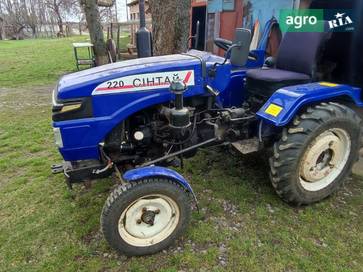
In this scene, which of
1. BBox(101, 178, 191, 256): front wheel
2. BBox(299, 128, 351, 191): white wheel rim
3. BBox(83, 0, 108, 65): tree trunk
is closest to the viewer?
BBox(101, 178, 191, 256): front wheel

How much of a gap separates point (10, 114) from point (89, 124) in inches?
166

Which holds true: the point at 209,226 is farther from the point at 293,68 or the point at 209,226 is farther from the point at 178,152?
the point at 293,68

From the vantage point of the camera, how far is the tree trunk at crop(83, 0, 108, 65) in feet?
27.7

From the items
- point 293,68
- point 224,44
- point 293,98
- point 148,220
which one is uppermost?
point 224,44

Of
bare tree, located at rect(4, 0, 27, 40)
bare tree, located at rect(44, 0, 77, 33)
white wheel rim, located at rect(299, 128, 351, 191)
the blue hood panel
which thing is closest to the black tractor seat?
white wheel rim, located at rect(299, 128, 351, 191)

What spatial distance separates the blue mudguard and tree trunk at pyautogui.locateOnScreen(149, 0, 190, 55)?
8.43ft

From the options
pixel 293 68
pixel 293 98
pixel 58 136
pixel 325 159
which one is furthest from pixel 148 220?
pixel 293 68

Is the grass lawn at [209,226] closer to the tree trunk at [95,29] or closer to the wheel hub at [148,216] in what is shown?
the wheel hub at [148,216]

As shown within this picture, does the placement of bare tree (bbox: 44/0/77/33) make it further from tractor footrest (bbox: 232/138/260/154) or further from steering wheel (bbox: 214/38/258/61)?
tractor footrest (bbox: 232/138/260/154)

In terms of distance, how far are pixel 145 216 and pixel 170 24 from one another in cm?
339

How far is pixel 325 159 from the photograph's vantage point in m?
2.79

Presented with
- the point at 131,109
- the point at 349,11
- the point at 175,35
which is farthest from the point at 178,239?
the point at 175,35

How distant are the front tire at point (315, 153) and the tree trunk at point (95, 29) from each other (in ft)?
24.3

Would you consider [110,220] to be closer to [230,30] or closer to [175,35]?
[175,35]
